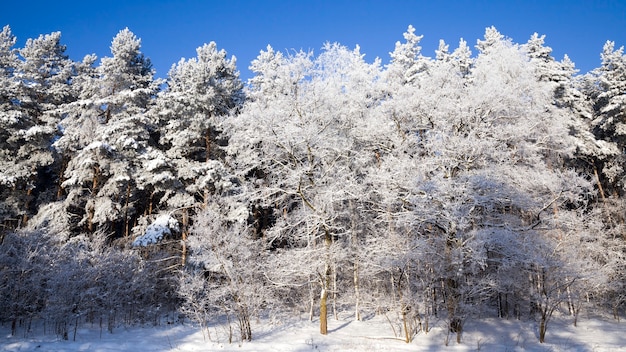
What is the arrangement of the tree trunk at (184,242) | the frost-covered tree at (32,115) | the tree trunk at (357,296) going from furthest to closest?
1. the frost-covered tree at (32,115)
2. the tree trunk at (184,242)
3. the tree trunk at (357,296)

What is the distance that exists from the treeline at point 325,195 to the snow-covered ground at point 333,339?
2.21 feet

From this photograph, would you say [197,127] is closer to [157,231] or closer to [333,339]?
[157,231]

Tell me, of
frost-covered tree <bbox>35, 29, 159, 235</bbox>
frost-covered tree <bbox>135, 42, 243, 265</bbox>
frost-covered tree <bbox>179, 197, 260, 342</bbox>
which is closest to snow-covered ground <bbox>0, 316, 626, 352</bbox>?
frost-covered tree <bbox>179, 197, 260, 342</bbox>

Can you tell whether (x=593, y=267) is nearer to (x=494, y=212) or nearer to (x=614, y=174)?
(x=494, y=212)

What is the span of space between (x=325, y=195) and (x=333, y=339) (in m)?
5.44

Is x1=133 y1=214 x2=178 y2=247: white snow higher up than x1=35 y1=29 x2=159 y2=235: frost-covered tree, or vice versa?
x1=35 y1=29 x2=159 y2=235: frost-covered tree

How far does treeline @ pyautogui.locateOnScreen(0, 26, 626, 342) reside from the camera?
12.9 m

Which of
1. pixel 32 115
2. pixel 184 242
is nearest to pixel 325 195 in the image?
pixel 184 242

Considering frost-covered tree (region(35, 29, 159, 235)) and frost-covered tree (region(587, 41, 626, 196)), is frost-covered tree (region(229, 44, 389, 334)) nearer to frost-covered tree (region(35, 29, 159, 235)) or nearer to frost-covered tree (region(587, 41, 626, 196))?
frost-covered tree (region(35, 29, 159, 235))

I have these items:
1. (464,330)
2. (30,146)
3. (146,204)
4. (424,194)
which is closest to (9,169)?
(30,146)

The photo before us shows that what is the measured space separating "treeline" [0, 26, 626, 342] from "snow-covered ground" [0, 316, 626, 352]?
67cm

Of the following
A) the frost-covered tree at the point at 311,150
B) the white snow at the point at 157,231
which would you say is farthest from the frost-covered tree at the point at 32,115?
the frost-covered tree at the point at 311,150

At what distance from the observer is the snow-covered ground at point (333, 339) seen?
11266 millimetres

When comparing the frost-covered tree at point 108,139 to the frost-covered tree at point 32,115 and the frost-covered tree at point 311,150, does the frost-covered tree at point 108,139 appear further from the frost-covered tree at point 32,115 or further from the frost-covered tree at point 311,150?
the frost-covered tree at point 311,150
